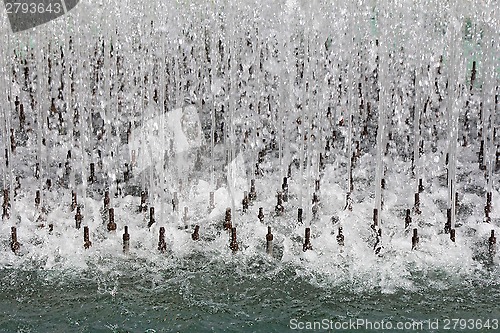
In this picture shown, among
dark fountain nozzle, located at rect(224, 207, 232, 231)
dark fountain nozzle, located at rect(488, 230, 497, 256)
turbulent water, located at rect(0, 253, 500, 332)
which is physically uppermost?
dark fountain nozzle, located at rect(224, 207, 232, 231)

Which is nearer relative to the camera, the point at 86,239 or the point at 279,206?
the point at 86,239

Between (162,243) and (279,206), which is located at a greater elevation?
(279,206)

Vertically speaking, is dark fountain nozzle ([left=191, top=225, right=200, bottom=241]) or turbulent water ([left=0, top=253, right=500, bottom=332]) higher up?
dark fountain nozzle ([left=191, top=225, right=200, bottom=241])

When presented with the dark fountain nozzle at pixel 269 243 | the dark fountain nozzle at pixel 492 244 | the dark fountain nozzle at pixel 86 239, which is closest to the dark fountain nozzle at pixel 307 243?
the dark fountain nozzle at pixel 269 243

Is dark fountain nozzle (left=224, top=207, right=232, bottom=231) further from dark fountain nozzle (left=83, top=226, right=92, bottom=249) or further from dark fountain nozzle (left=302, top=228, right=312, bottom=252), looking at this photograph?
dark fountain nozzle (left=83, top=226, right=92, bottom=249)

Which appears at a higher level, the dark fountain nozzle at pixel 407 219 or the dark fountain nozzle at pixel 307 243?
the dark fountain nozzle at pixel 407 219

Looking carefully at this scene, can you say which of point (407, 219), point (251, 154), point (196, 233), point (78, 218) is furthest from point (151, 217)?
point (407, 219)

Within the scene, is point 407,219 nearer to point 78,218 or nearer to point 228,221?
point 228,221

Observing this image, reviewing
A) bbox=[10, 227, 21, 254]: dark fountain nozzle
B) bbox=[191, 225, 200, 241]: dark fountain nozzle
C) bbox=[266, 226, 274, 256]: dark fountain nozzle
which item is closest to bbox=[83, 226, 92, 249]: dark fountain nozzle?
bbox=[10, 227, 21, 254]: dark fountain nozzle

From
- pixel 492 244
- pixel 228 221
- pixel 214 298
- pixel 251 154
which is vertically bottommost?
pixel 214 298

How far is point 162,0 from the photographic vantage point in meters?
15.7

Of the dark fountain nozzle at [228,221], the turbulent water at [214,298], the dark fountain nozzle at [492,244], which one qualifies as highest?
the dark fountain nozzle at [228,221]

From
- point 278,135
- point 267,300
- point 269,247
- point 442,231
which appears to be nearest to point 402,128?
point 278,135

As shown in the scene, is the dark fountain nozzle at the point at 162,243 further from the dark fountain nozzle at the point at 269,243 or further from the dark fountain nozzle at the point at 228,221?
the dark fountain nozzle at the point at 269,243
